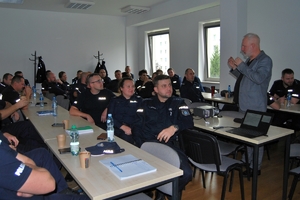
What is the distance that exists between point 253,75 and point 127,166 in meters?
2.06

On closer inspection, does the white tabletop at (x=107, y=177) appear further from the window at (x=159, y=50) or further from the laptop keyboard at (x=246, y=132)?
the window at (x=159, y=50)

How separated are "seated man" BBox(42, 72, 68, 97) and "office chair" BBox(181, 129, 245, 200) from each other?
5.79 metres

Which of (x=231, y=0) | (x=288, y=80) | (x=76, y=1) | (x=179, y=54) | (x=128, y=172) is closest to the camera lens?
(x=128, y=172)

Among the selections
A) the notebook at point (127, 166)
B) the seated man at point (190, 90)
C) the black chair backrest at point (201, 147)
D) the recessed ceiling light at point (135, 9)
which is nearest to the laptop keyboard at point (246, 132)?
the black chair backrest at point (201, 147)

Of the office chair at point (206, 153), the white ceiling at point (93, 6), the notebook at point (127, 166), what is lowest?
the office chair at point (206, 153)

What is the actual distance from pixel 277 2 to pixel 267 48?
107cm

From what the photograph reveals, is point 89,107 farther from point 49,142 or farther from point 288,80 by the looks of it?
point 288,80

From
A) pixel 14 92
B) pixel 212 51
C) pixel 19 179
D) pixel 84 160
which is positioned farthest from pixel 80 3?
pixel 19 179

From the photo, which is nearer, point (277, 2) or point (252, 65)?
point (252, 65)

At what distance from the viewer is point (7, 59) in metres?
9.06

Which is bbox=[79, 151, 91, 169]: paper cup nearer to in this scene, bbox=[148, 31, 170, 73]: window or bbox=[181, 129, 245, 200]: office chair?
bbox=[181, 129, 245, 200]: office chair

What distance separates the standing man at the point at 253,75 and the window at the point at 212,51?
4.72 meters

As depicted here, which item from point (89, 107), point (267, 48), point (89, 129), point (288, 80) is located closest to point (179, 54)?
point (267, 48)

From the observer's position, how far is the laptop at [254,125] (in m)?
2.64
